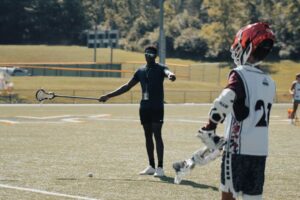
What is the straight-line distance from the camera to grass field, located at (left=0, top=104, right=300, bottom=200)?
10070 mm

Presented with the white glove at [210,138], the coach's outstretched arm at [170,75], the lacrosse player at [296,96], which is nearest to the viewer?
the white glove at [210,138]

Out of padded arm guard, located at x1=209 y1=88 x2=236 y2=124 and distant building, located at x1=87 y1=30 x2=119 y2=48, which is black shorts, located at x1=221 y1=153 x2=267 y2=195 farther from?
distant building, located at x1=87 y1=30 x2=119 y2=48

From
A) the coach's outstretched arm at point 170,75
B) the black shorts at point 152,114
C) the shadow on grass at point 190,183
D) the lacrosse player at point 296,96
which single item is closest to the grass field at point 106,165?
the shadow on grass at point 190,183

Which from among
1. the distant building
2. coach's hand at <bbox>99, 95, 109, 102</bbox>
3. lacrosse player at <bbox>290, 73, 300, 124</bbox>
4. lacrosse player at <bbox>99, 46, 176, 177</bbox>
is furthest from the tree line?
coach's hand at <bbox>99, 95, 109, 102</bbox>

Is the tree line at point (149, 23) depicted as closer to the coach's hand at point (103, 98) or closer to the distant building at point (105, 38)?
the distant building at point (105, 38)

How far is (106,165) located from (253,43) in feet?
24.4

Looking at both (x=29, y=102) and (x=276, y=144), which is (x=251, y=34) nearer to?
(x=276, y=144)

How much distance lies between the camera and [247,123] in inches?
237

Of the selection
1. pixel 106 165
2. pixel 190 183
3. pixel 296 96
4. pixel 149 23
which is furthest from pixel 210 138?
pixel 149 23

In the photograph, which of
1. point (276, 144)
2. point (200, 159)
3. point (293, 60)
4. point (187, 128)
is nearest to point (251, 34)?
point (200, 159)

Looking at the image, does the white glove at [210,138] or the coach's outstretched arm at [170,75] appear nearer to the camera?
the white glove at [210,138]

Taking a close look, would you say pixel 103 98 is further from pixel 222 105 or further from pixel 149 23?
pixel 149 23

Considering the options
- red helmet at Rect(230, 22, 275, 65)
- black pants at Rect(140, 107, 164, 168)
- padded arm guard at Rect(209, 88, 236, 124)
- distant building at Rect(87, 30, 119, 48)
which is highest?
red helmet at Rect(230, 22, 275, 65)

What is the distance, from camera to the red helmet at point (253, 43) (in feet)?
20.0
